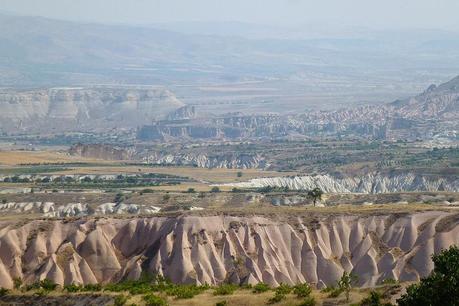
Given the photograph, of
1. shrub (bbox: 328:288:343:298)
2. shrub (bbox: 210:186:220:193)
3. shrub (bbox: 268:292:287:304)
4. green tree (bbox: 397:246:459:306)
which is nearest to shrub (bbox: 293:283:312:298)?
shrub (bbox: 268:292:287:304)

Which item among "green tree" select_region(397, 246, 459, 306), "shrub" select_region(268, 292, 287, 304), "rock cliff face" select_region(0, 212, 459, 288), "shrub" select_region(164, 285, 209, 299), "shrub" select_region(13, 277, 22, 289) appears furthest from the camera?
"rock cliff face" select_region(0, 212, 459, 288)

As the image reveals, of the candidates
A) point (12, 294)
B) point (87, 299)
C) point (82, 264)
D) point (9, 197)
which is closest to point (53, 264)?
point (82, 264)

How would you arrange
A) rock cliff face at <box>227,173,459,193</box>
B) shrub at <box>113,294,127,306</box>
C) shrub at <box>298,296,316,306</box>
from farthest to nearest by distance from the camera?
1. rock cliff face at <box>227,173,459,193</box>
2. shrub at <box>113,294,127,306</box>
3. shrub at <box>298,296,316,306</box>

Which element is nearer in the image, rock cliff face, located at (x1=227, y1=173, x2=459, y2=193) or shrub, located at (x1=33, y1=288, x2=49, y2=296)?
shrub, located at (x1=33, y1=288, x2=49, y2=296)

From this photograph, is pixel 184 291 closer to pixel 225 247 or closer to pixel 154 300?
pixel 154 300

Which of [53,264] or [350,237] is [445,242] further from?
[53,264]

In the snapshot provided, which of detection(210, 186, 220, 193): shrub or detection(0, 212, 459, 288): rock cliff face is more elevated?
detection(0, 212, 459, 288): rock cliff face

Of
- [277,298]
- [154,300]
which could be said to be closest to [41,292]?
[154,300]

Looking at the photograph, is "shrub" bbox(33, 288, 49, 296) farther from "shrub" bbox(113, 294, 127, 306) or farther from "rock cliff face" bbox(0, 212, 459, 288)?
"rock cliff face" bbox(0, 212, 459, 288)
